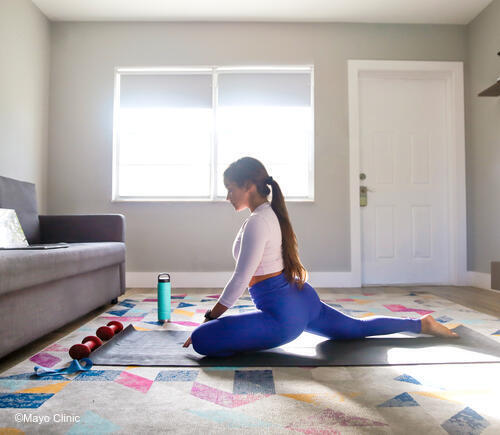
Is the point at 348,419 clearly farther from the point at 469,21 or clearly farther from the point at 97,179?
the point at 469,21

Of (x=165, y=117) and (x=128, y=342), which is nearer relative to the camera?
(x=128, y=342)

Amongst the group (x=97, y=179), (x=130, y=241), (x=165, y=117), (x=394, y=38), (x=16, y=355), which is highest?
(x=394, y=38)

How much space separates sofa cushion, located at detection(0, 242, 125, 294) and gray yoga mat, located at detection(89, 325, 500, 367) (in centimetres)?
43

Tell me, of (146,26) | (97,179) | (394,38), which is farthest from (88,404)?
(394,38)

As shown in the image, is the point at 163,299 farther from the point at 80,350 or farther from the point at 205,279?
the point at 205,279

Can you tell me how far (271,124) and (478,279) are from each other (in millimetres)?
2633

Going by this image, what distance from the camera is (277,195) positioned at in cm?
166

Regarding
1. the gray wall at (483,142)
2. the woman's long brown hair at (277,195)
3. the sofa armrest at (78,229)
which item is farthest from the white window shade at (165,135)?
the gray wall at (483,142)

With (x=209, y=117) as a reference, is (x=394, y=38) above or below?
above

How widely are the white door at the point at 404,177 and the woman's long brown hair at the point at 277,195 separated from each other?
103 inches

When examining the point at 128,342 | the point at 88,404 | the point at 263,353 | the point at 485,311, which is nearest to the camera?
the point at 88,404

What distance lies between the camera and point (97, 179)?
4008 mm

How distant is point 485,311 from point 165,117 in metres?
3.37

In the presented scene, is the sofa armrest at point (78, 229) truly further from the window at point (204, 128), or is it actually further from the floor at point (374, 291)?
the window at point (204, 128)
